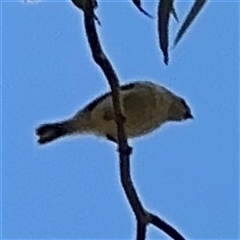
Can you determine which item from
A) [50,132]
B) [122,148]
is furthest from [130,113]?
[122,148]

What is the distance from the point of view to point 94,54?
27.2 inches

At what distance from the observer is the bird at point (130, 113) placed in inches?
79.4

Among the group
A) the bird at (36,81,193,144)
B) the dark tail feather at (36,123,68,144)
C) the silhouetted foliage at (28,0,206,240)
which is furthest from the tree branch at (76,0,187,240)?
the dark tail feather at (36,123,68,144)

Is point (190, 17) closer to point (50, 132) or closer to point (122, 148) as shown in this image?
point (122, 148)

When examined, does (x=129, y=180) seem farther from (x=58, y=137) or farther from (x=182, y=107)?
(x=182, y=107)

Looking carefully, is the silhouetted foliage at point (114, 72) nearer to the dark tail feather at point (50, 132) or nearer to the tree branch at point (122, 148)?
the tree branch at point (122, 148)

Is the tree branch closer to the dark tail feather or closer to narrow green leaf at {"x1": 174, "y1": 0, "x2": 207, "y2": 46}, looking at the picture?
narrow green leaf at {"x1": 174, "y1": 0, "x2": 207, "y2": 46}

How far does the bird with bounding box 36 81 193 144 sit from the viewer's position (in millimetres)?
2016

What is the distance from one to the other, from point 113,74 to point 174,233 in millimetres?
159

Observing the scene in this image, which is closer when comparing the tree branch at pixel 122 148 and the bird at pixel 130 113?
the tree branch at pixel 122 148

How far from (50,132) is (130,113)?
1.00 feet

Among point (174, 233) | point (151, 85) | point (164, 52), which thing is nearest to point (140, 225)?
point (174, 233)

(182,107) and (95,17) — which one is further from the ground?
(182,107)

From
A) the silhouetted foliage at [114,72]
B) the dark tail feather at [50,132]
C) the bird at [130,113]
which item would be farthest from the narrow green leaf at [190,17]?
the dark tail feather at [50,132]
